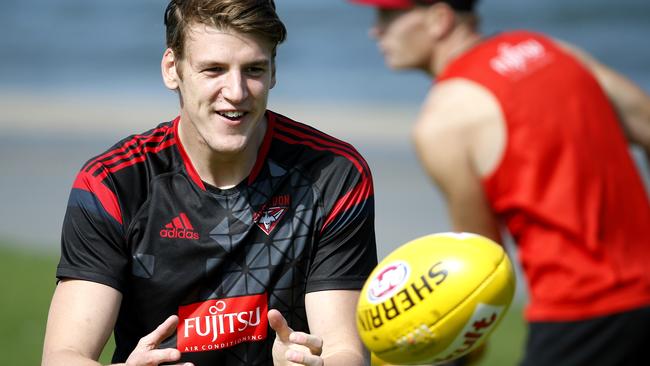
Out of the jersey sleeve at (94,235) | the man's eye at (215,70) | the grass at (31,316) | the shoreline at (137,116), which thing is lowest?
the shoreline at (137,116)

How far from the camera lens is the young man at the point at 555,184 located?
12.7ft

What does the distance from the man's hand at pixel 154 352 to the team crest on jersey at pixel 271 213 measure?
2.15ft

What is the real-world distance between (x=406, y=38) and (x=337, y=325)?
3.92ft

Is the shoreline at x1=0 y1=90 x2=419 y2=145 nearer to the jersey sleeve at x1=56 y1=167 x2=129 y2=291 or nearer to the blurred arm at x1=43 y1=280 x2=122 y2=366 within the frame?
the jersey sleeve at x1=56 y1=167 x2=129 y2=291

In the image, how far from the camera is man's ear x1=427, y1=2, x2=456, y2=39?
409cm

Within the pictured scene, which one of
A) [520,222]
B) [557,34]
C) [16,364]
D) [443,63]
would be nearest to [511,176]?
[520,222]

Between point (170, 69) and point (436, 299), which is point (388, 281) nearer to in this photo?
point (436, 299)

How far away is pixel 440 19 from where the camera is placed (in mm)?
4102

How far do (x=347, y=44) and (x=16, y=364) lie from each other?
69.8 feet

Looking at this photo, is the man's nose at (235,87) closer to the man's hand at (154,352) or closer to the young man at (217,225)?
the young man at (217,225)

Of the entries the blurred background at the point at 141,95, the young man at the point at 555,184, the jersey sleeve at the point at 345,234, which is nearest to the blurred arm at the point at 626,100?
the young man at the point at 555,184

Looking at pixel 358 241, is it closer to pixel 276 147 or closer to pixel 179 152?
pixel 276 147

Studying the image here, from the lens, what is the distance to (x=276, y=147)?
4.92 meters

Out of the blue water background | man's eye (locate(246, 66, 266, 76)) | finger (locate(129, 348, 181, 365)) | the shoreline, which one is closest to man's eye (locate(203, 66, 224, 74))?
man's eye (locate(246, 66, 266, 76))
